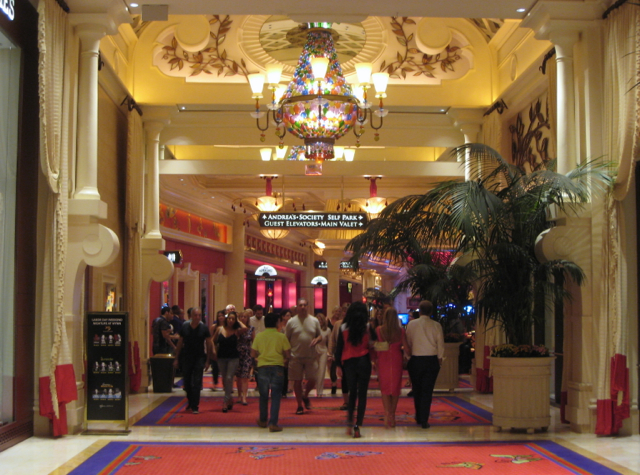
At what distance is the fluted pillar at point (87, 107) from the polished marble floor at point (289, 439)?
2.41m

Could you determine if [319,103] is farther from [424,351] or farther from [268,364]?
[424,351]

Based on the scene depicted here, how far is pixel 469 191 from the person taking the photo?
7.62 metres

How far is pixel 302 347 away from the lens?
9.29 meters

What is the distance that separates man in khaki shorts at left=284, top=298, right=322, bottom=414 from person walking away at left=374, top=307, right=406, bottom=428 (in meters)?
1.28

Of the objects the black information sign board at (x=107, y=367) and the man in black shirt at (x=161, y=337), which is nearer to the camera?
the black information sign board at (x=107, y=367)

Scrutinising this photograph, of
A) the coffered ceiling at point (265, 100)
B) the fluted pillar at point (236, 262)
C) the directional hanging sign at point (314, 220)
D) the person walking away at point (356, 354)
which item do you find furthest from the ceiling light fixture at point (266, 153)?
the fluted pillar at point (236, 262)

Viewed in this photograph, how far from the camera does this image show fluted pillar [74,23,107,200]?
25.7ft

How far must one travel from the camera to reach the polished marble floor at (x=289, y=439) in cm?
610

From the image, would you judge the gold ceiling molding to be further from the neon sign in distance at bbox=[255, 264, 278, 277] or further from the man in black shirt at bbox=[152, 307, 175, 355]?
the neon sign in distance at bbox=[255, 264, 278, 277]

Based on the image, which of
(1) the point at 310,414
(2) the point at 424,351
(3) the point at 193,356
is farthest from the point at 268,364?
(2) the point at 424,351

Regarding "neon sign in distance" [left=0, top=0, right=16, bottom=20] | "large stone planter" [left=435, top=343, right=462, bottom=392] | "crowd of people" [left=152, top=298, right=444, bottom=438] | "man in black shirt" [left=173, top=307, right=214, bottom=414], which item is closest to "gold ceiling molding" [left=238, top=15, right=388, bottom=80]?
"crowd of people" [left=152, top=298, right=444, bottom=438]

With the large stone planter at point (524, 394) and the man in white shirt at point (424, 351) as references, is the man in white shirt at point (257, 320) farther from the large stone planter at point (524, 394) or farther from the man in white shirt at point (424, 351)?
the large stone planter at point (524, 394)

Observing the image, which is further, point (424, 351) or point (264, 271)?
point (264, 271)

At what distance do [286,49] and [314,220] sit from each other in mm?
2686
